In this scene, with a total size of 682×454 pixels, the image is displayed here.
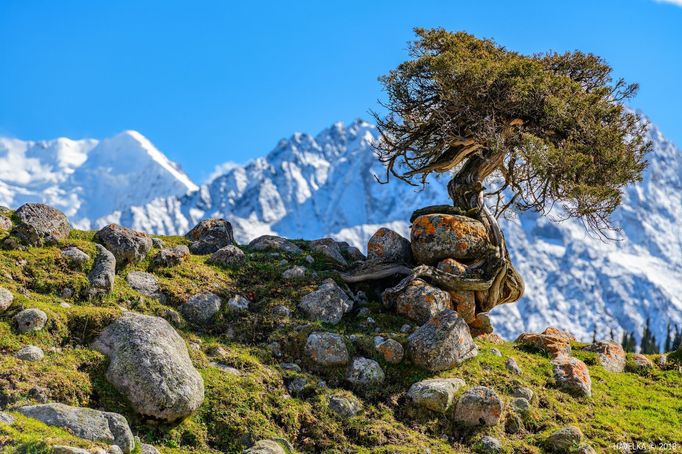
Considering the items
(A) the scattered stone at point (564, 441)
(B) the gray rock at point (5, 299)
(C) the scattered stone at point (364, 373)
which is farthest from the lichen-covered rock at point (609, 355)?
(B) the gray rock at point (5, 299)

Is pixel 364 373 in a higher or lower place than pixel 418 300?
lower

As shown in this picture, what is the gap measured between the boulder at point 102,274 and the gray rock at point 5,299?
113 inches

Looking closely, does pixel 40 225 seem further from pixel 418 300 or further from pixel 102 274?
pixel 418 300

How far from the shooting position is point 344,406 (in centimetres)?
2258

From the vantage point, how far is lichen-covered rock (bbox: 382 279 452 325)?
2939 cm

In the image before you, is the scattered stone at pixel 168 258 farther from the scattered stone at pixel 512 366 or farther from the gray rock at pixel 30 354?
the scattered stone at pixel 512 366

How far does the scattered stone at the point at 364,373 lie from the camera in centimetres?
2428

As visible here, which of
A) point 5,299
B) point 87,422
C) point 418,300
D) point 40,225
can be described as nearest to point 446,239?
point 418,300

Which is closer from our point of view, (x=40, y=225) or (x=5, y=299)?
(x=5, y=299)

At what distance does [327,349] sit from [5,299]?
32.8 feet

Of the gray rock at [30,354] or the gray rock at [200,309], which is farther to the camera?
the gray rock at [200,309]

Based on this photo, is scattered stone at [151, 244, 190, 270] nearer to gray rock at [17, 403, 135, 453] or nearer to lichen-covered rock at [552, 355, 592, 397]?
gray rock at [17, 403, 135, 453]

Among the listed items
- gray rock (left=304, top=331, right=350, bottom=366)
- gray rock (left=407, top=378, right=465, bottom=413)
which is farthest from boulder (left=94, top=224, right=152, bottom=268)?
gray rock (left=407, top=378, right=465, bottom=413)

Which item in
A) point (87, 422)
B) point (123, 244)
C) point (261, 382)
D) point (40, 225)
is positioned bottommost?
point (87, 422)
